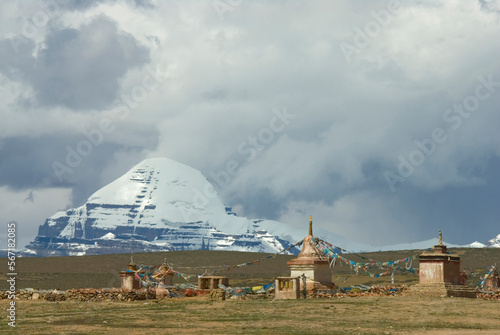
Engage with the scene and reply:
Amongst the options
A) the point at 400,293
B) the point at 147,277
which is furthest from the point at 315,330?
the point at 147,277

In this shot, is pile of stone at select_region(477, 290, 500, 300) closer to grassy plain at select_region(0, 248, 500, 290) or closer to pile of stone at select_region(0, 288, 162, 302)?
pile of stone at select_region(0, 288, 162, 302)

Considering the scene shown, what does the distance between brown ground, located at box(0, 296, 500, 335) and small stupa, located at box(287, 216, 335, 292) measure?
22.1ft

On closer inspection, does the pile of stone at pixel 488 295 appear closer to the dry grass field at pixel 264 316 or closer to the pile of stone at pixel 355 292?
the pile of stone at pixel 355 292

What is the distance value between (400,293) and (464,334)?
20.5 m

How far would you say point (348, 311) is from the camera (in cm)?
4094

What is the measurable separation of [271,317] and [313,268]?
1817cm

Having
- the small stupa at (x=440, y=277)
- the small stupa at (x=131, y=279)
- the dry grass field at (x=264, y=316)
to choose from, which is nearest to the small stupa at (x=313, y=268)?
the dry grass field at (x=264, y=316)

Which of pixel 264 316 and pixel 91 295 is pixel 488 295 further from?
pixel 91 295

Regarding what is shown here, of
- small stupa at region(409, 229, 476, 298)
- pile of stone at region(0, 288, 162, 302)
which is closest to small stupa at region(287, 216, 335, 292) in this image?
small stupa at region(409, 229, 476, 298)

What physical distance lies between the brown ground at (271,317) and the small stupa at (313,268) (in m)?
6.73

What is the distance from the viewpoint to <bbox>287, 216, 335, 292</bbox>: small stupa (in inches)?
2201

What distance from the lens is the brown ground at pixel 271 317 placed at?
1318 inches

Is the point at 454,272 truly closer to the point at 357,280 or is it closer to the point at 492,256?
the point at 357,280

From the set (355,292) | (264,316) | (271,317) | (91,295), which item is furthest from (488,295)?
(91,295)
